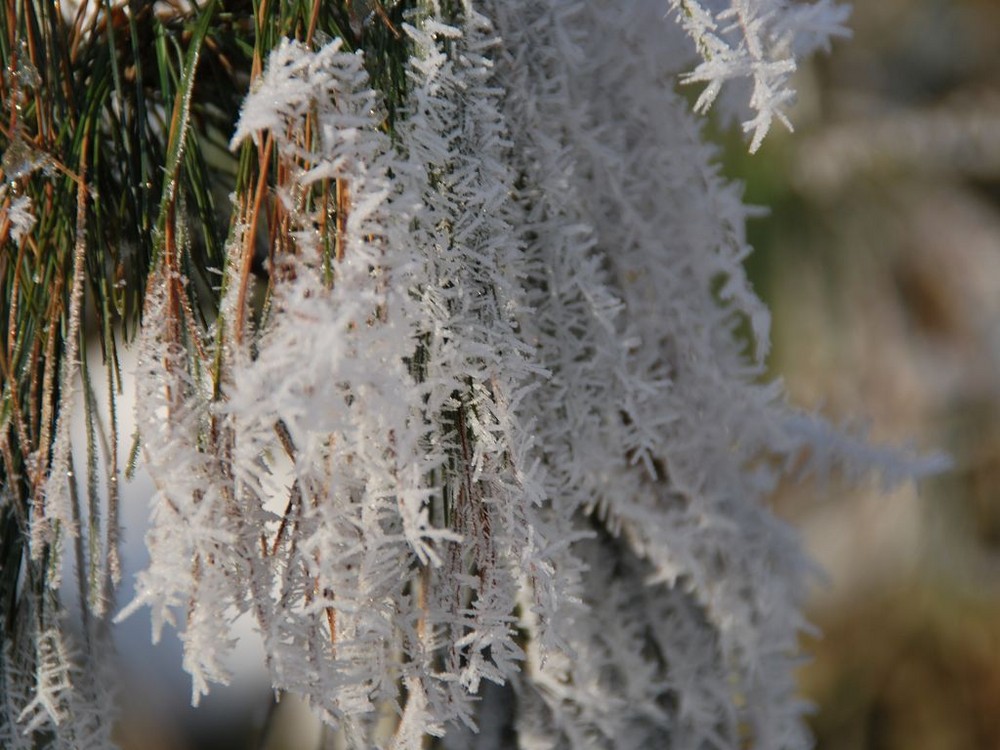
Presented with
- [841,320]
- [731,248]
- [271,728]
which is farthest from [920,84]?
[271,728]

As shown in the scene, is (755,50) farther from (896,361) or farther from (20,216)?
(896,361)

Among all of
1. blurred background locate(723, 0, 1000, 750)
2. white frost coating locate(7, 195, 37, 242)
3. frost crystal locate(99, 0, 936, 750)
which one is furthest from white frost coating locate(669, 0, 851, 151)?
blurred background locate(723, 0, 1000, 750)

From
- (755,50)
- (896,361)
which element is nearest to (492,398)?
(755,50)

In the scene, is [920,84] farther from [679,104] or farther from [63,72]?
[63,72]

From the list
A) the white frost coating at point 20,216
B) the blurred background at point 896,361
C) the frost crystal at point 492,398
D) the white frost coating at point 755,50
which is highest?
the white frost coating at point 755,50

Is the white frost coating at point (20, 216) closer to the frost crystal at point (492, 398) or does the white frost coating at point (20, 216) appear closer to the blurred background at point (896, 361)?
the frost crystal at point (492, 398)

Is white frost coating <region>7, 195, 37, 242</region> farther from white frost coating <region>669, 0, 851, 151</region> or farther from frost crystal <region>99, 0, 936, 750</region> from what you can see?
white frost coating <region>669, 0, 851, 151</region>

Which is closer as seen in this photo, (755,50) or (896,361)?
(755,50)

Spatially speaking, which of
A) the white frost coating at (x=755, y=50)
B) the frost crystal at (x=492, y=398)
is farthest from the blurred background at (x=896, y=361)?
the white frost coating at (x=755, y=50)
